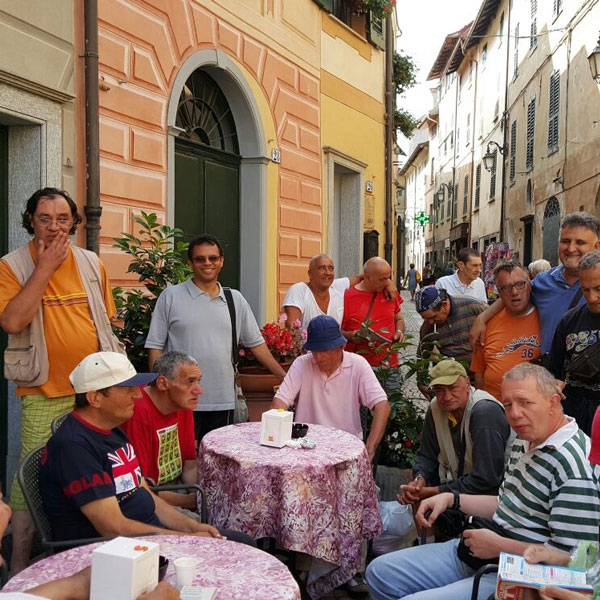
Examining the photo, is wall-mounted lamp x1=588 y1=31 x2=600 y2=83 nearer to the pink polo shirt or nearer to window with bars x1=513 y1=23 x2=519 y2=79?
the pink polo shirt

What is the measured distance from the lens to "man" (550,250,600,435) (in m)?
3.58

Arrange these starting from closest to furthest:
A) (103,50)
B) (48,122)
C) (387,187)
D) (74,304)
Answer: (74,304) → (48,122) → (103,50) → (387,187)

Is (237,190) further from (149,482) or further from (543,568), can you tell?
(543,568)

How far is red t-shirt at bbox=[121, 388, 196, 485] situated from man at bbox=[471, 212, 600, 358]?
2.13 meters

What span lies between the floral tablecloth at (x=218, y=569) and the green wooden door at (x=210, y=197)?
5.29 m

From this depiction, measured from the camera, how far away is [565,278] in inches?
173

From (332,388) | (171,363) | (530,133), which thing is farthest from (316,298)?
(530,133)

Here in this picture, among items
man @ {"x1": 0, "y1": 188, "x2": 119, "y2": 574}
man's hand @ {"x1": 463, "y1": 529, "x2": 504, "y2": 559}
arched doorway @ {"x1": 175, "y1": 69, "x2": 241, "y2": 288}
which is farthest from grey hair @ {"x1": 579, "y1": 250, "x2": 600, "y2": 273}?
arched doorway @ {"x1": 175, "y1": 69, "x2": 241, "y2": 288}

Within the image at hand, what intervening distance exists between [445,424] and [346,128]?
8.21 metres

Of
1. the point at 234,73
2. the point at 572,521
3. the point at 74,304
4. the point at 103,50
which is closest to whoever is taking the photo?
the point at 572,521

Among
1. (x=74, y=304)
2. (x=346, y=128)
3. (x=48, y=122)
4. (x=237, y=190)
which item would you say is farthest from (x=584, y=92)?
(x=74, y=304)

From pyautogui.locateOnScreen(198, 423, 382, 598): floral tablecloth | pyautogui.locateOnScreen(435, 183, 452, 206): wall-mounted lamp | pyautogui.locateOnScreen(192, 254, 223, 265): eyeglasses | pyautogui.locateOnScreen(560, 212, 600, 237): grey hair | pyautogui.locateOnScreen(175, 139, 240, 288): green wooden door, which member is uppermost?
pyautogui.locateOnScreen(435, 183, 452, 206): wall-mounted lamp

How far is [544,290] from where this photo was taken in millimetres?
4496

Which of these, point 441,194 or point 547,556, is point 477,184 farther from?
point 547,556
